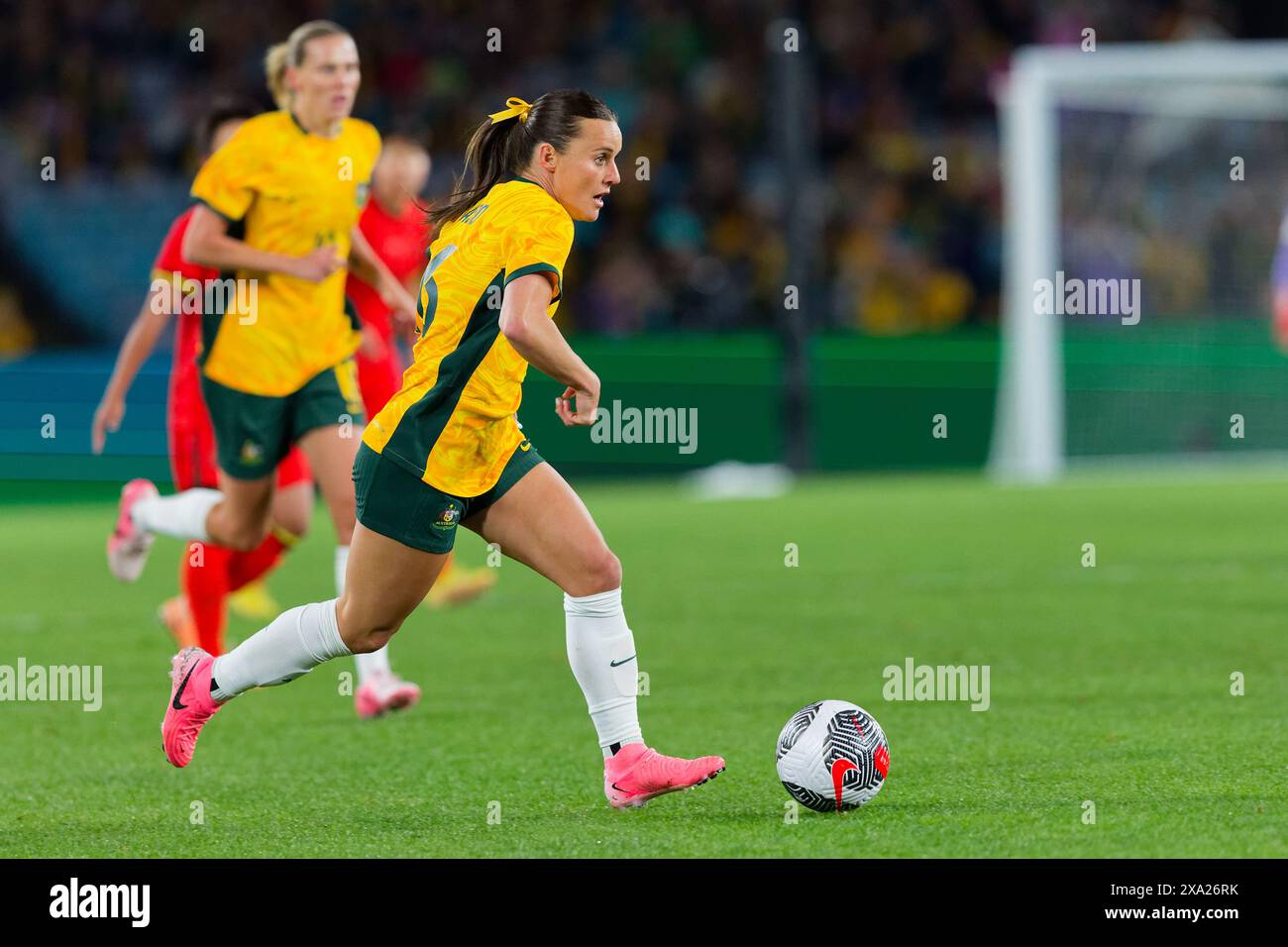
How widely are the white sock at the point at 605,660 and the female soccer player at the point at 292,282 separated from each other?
6.39 ft

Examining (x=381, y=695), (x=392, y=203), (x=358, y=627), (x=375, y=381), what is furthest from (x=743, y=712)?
(x=392, y=203)

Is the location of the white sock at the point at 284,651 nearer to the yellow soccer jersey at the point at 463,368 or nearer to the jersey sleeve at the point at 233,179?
the yellow soccer jersey at the point at 463,368

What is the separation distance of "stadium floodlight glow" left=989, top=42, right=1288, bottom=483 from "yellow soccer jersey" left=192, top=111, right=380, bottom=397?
1161 cm

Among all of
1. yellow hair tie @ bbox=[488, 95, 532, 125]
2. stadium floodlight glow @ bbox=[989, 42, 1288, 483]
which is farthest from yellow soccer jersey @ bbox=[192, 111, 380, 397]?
stadium floodlight glow @ bbox=[989, 42, 1288, 483]

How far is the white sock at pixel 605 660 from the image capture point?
225 inches

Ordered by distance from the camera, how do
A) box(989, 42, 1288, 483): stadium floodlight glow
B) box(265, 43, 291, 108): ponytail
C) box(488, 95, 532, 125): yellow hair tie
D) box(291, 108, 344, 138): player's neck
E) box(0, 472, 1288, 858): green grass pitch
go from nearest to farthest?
box(0, 472, 1288, 858): green grass pitch → box(488, 95, 532, 125): yellow hair tie → box(291, 108, 344, 138): player's neck → box(265, 43, 291, 108): ponytail → box(989, 42, 1288, 483): stadium floodlight glow

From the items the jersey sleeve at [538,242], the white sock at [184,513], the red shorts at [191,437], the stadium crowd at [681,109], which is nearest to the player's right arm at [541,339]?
the jersey sleeve at [538,242]

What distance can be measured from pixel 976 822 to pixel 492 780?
1.58m

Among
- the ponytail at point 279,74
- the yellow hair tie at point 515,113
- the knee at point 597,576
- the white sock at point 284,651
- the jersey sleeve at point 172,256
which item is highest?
the ponytail at point 279,74

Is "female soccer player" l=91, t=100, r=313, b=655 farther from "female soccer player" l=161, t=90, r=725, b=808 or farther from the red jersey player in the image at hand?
"female soccer player" l=161, t=90, r=725, b=808

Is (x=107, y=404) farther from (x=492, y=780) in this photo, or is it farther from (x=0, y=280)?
(x=0, y=280)

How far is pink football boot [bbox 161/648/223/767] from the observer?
19.9 feet

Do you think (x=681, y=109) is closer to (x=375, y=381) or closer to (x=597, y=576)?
(x=375, y=381)
